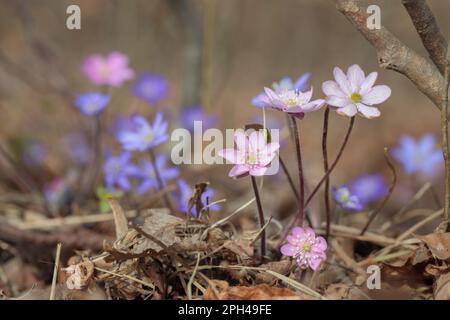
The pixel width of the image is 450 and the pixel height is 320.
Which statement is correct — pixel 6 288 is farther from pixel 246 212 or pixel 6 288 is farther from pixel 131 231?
pixel 246 212

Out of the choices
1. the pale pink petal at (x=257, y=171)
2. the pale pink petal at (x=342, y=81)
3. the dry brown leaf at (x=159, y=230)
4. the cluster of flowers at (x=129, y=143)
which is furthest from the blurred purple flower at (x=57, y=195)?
the pale pink petal at (x=342, y=81)

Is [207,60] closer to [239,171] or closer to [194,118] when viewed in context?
[194,118]

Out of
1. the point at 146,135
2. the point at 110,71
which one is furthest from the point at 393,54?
the point at 110,71

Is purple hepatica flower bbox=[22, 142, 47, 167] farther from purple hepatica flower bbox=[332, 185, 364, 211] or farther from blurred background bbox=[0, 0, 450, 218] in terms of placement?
purple hepatica flower bbox=[332, 185, 364, 211]

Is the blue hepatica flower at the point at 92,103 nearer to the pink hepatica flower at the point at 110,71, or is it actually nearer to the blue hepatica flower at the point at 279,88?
the pink hepatica flower at the point at 110,71

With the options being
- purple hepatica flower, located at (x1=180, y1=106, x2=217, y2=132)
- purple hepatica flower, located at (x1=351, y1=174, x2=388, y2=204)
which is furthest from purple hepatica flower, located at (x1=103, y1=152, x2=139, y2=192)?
purple hepatica flower, located at (x1=351, y1=174, x2=388, y2=204)

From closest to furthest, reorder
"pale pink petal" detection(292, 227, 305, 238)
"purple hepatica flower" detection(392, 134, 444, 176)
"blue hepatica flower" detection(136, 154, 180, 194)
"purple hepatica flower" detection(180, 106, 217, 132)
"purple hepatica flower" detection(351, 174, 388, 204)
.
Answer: "pale pink petal" detection(292, 227, 305, 238)
"blue hepatica flower" detection(136, 154, 180, 194)
"purple hepatica flower" detection(351, 174, 388, 204)
"purple hepatica flower" detection(392, 134, 444, 176)
"purple hepatica flower" detection(180, 106, 217, 132)
